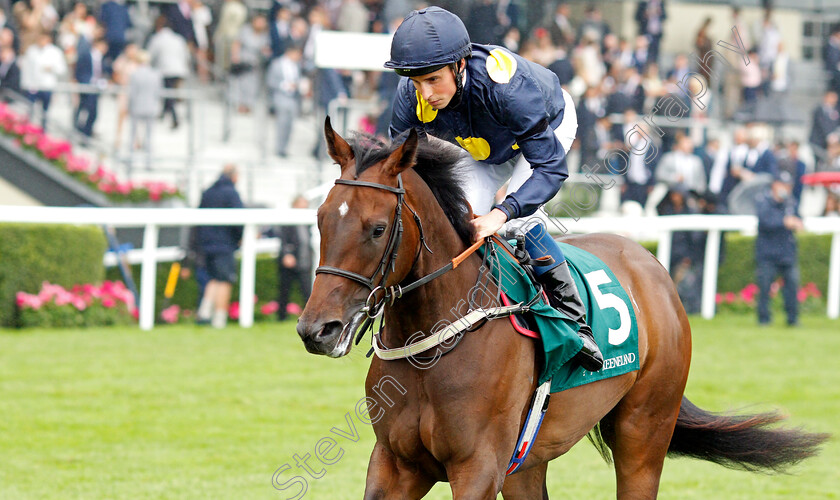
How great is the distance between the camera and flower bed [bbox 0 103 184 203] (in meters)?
13.2

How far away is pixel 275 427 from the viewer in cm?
673

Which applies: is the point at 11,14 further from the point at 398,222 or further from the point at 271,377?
the point at 398,222

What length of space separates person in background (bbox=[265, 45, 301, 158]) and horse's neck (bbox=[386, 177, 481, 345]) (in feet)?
39.5

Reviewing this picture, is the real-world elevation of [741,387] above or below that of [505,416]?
below

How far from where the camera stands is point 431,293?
334 centimetres

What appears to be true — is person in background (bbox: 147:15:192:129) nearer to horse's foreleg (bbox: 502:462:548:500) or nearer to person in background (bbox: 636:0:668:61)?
person in background (bbox: 636:0:668:61)

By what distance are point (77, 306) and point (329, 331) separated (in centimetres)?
754

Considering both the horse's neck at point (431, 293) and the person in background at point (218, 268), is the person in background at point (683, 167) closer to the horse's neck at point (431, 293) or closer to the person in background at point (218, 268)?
the person in background at point (218, 268)

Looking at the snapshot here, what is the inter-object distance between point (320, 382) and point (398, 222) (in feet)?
17.3

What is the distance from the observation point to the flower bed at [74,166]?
1321 centimetres

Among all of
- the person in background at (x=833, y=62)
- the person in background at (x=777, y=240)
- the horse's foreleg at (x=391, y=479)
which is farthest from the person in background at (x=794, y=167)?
the horse's foreleg at (x=391, y=479)

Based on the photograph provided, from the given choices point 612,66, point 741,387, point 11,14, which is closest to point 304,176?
point 11,14

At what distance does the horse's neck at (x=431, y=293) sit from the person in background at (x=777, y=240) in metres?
9.19

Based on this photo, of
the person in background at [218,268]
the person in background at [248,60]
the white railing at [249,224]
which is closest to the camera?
the white railing at [249,224]
